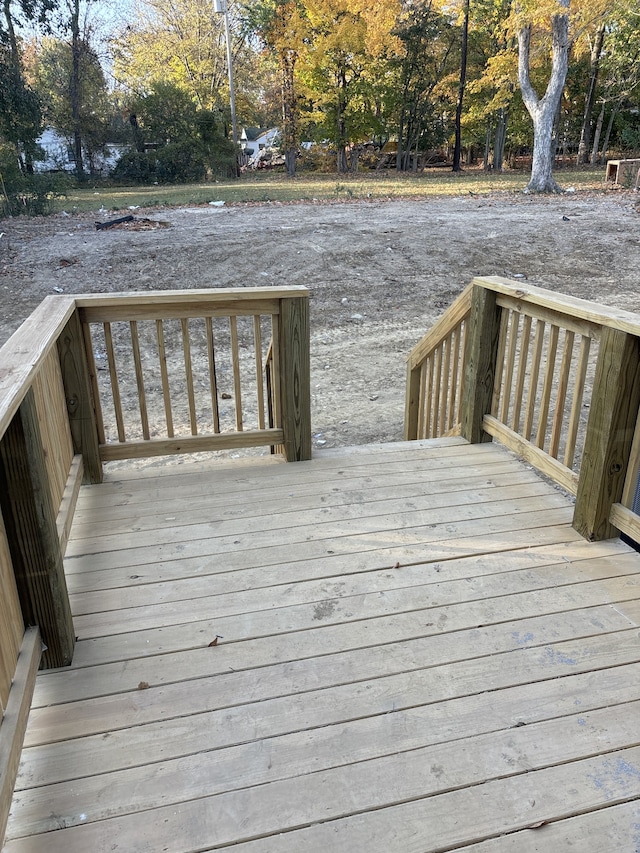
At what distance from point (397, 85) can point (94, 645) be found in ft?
99.5

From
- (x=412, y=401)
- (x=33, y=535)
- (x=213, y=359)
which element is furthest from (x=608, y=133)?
(x=33, y=535)

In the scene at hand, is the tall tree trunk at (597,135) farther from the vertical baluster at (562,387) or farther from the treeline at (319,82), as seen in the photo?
the vertical baluster at (562,387)

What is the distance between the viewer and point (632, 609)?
91.9 inches

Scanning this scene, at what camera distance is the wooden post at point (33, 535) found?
6.16 feet

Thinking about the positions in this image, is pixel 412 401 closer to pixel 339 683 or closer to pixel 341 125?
pixel 339 683

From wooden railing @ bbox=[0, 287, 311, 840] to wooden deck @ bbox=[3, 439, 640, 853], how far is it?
17 cm

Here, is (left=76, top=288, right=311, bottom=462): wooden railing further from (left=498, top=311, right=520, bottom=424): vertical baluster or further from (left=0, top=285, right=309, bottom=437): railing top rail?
(left=498, top=311, right=520, bottom=424): vertical baluster

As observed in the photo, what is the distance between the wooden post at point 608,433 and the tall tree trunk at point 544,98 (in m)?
17.8

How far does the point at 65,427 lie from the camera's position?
10.2 feet

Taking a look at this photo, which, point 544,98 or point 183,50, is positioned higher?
point 183,50

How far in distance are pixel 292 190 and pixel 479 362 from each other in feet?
60.7

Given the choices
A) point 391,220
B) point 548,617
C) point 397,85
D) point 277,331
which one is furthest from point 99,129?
point 548,617

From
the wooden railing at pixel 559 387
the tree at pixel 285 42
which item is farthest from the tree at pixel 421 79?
the wooden railing at pixel 559 387

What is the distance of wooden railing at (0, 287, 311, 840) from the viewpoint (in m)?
1.86
